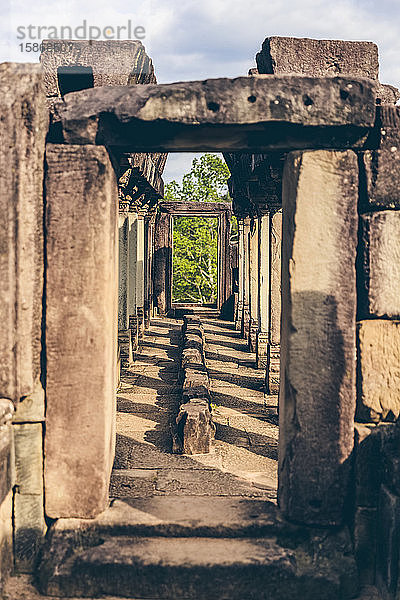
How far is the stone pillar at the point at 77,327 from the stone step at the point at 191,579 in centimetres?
37

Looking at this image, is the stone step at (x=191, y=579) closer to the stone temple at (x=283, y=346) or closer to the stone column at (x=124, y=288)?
the stone temple at (x=283, y=346)

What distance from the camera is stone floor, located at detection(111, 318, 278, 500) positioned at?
178 inches

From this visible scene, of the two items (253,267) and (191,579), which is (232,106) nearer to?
(191,579)

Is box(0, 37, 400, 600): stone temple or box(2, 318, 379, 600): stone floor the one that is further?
box(2, 318, 379, 600): stone floor

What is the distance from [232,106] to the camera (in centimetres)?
333

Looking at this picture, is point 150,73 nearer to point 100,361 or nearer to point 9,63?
point 9,63

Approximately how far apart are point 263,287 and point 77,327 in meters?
5.88

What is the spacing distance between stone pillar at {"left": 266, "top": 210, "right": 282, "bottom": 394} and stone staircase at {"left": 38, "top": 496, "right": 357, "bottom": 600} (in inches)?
165

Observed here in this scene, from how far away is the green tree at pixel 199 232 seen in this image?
2458 centimetres

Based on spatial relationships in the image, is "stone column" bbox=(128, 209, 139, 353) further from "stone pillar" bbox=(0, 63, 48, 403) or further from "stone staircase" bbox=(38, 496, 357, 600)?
"stone staircase" bbox=(38, 496, 357, 600)

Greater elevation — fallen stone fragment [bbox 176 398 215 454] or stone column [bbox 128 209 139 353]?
stone column [bbox 128 209 139 353]

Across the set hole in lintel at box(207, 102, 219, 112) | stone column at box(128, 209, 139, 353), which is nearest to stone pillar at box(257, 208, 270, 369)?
stone column at box(128, 209, 139, 353)

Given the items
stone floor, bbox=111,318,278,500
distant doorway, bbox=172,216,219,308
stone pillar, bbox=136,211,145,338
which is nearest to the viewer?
stone floor, bbox=111,318,278,500

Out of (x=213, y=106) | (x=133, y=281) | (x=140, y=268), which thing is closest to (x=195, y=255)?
(x=140, y=268)
